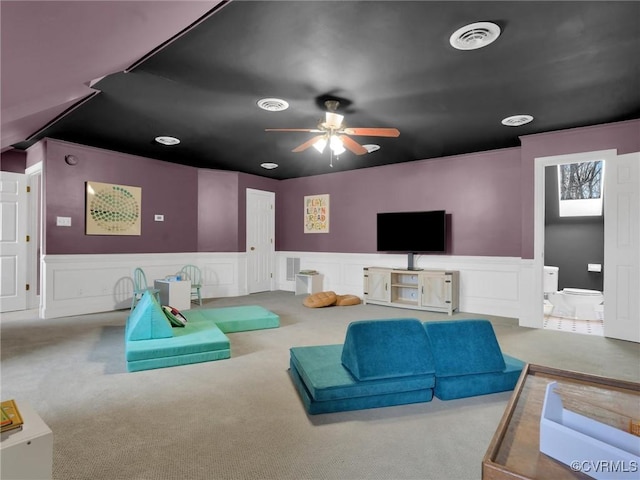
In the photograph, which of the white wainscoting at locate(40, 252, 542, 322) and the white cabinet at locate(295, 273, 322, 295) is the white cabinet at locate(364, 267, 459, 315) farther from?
the white cabinet at locate(295, 273, 322, 295)

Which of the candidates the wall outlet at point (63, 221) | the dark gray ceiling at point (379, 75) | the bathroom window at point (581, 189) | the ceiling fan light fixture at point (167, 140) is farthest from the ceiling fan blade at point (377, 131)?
the bathroom window at point (581, 189)

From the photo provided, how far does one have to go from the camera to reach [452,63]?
295cm

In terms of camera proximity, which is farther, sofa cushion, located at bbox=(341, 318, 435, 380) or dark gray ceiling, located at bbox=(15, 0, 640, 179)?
sofa cushion, located at bbox=(341, 318, 435, 380)

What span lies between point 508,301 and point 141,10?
18.6ft

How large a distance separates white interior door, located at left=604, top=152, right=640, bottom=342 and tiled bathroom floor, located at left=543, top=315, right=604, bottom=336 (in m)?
0.41

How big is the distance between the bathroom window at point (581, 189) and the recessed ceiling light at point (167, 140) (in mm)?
6617

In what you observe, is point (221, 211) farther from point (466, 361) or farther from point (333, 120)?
point (466, 361)

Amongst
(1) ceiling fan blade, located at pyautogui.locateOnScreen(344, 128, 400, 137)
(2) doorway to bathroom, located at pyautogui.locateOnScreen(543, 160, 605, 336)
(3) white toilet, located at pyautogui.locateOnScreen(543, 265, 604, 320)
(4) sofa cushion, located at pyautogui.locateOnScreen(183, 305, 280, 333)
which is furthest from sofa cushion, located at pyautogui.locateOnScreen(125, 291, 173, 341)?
(2) doorway to bathroom, located at pyautogui.locateOnScreen(543, 160, 605, 336)

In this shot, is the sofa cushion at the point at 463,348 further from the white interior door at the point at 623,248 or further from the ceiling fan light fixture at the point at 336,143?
the white interior door at the point at 623,248

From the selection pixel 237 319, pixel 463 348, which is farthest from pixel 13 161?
pixel 463 348

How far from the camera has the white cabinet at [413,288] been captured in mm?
5602

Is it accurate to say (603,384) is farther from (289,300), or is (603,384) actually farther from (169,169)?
(169,169)

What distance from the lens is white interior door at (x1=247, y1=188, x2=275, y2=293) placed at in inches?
306

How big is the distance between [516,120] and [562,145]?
0.92m
